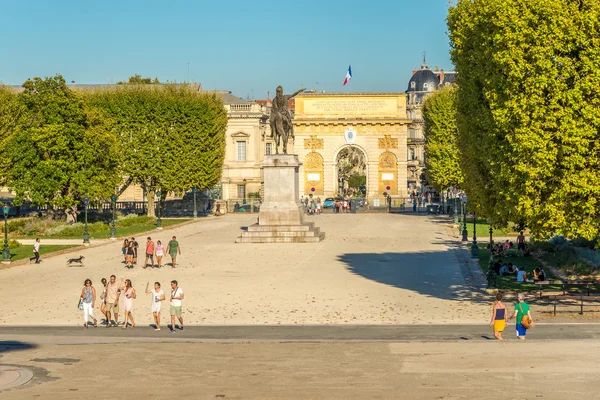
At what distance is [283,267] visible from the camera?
141ft

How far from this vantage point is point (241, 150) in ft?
357

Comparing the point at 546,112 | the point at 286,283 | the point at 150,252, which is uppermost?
the point at 546,112

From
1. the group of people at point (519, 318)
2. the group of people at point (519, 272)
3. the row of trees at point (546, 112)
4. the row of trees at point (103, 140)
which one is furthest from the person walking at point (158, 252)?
the row of trees at point (103, 140)

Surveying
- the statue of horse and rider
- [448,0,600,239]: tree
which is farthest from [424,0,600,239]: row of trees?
the statue of horse and rider

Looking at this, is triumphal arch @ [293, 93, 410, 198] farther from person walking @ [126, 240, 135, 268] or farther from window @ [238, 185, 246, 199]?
person walking @ [126, 240, 135, 268]

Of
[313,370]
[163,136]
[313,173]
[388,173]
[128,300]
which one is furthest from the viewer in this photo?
[313,173]

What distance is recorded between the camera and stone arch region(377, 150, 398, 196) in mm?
103938

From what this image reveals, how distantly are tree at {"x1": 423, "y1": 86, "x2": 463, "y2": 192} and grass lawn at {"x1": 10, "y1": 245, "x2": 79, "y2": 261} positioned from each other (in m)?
37.2

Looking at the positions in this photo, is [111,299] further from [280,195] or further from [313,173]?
[313,173]

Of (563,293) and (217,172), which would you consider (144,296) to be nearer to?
(563,293)

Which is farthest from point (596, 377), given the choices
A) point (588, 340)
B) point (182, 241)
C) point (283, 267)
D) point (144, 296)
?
point (182, 241)

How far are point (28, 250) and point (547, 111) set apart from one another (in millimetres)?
31956

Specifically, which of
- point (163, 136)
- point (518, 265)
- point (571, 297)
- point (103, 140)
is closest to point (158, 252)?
point (518, 265)

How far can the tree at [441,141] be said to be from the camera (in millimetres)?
82188
